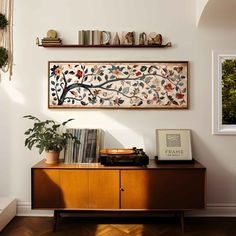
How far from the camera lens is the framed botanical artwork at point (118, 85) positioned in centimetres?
349

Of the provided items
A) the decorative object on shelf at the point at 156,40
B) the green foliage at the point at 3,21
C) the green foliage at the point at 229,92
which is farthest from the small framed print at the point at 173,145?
the green foliage at the point at 3,21

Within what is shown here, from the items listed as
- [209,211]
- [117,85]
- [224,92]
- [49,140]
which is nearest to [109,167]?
[49,140]

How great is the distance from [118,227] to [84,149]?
2.86 ft

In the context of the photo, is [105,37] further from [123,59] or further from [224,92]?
[224,92]

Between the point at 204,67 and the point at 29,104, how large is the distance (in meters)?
2.00

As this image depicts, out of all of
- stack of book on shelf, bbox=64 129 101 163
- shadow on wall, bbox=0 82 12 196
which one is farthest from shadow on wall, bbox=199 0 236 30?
shadow on wall, bbox=0 82 12 196

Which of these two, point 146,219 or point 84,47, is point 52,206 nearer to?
point 146,219

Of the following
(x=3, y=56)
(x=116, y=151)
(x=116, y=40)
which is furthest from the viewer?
(x=116, y=40)

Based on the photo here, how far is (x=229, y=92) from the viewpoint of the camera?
3594 mm

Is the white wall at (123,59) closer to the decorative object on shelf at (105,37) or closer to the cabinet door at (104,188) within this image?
the decorative object on shelf at (105,37)

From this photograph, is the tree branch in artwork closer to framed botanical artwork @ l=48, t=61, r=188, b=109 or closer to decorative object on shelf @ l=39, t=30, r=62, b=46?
framed botanical artwork @ l=48, t=61, r=188, b=109

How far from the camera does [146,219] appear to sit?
3449 mm

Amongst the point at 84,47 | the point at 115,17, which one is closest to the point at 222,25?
the point at 115,17

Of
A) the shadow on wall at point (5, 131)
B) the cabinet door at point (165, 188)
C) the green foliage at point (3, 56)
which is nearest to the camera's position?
the green foliage at point (3, 56)
